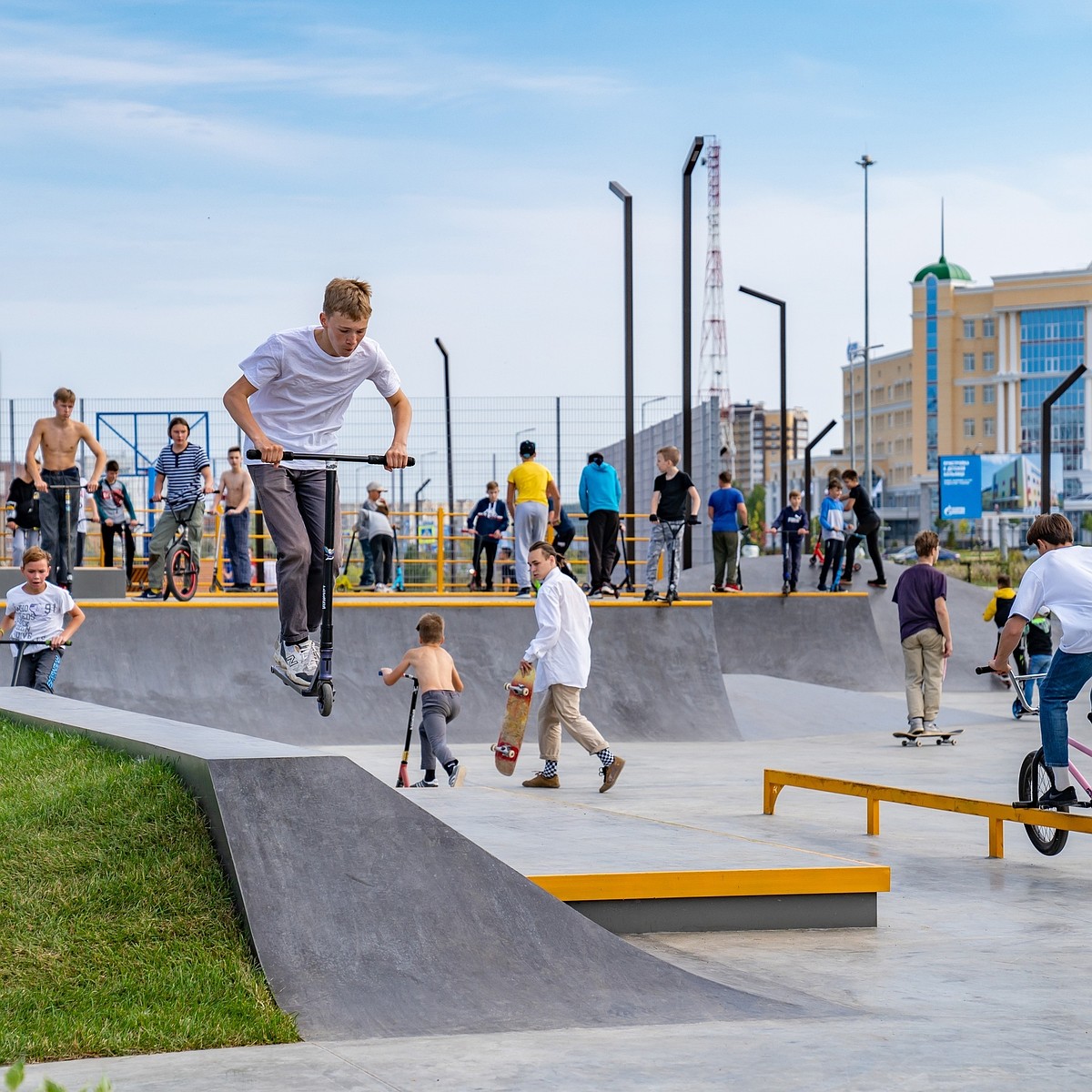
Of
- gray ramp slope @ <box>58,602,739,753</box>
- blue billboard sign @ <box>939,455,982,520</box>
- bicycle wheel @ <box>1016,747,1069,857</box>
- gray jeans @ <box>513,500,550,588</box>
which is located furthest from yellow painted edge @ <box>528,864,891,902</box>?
blue billboard sign @ <box>939,455,982,520</box>

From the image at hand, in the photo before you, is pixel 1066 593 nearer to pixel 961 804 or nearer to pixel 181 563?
pixel 961 804

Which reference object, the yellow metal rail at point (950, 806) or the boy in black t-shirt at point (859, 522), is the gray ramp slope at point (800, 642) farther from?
the yellow metal rail at point (950, 806)

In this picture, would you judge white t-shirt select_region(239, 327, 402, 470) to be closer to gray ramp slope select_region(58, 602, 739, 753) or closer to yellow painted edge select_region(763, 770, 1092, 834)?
yellow painted edge select_region(763, 770, 1092, 834)

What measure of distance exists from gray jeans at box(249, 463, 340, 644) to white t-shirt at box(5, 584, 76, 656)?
504 centimetres

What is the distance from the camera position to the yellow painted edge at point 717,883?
5797mm

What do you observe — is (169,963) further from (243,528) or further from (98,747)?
(243,528)

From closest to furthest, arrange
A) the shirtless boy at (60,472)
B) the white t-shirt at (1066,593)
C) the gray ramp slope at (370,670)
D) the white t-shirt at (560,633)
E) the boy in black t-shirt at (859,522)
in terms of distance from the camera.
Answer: the white t-shirt at (1066,593) → the white t-shirt at (560,633) → the shirtless boy at (60,472) → the gray ramp slope at (370,670) → the boy in black t-shirt at (859,522)

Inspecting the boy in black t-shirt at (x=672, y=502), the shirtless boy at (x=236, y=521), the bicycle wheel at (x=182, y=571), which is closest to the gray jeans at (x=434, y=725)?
the bicycle wheel at (x=182, y=571)

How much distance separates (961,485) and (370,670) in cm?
4402

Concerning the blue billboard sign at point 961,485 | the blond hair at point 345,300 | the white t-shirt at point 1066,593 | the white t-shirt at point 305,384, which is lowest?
the white t-shirt at point 1066,593

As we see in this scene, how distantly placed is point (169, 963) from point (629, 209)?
1904 centimetres

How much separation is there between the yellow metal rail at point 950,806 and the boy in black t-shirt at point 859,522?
11.9 metres

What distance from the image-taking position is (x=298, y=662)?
243 inches

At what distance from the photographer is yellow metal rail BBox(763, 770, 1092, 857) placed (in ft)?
23.8
